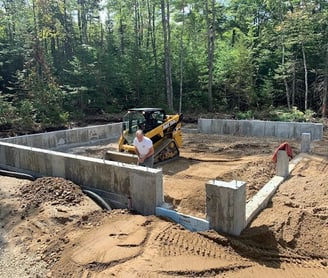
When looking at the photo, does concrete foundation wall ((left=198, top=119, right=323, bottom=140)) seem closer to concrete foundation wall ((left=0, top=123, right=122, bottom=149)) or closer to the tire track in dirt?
concrete foundation wall ((left=0, top=123, right=122, bottom=149))

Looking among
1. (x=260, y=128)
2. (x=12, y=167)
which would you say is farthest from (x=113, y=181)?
(x=260, y=128)

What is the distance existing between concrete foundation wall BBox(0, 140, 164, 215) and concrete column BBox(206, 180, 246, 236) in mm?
1202

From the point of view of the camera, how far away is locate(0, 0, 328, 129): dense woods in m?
20.5

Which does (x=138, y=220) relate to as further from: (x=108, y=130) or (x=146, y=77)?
(x=146, y=77)

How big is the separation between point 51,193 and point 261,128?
11118 mm

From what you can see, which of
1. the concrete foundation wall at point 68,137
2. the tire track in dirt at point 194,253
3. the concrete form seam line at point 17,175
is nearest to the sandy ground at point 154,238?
the tire track in dirt at point 194,253

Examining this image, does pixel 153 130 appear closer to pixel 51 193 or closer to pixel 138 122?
pixel 138 122

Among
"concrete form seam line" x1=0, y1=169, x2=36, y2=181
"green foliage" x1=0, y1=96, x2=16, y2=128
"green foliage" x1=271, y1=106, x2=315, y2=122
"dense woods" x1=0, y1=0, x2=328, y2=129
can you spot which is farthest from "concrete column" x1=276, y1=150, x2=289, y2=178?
"green foliage" x1=0, y1=96, x2=16, y2=128

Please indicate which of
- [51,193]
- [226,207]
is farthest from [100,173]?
[226,207]

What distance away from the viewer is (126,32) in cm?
2973

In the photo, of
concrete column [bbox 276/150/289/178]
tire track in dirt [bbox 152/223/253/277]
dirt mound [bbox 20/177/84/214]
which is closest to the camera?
tire track in dirt [bbox 152/223/253/277]

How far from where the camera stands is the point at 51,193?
712 cm

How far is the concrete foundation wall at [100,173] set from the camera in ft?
20.6

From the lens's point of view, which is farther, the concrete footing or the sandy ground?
the concrete footing
